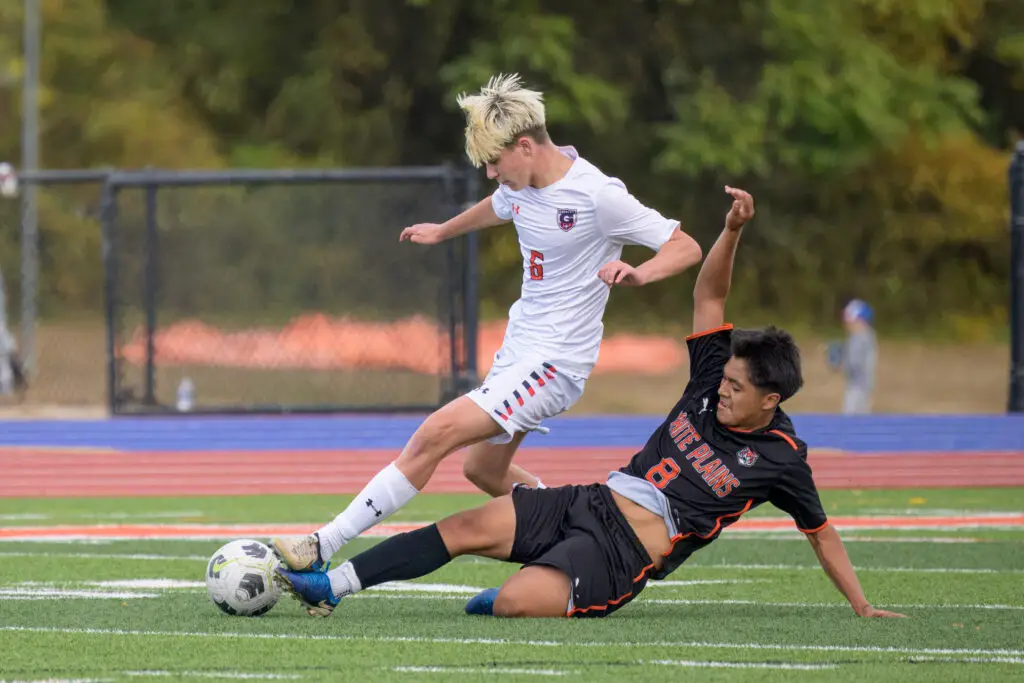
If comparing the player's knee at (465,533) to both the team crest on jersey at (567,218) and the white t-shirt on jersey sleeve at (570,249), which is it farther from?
the team crest on jersey at (567,218)

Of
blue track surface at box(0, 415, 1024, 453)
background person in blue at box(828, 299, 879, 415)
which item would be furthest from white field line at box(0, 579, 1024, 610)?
background person in blue at box(828, 299, 879, 415)

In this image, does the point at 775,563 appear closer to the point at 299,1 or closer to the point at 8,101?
the point at 299,1

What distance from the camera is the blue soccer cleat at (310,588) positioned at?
21.0ft

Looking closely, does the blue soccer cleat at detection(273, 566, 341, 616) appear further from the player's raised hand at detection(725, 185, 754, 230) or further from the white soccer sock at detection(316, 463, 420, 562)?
the player's raised hand at detection(725, 185, 754, 230)

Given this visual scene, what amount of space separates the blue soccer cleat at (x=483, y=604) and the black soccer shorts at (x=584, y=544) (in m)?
0.17

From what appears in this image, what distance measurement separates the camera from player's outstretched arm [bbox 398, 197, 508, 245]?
739 centimetres

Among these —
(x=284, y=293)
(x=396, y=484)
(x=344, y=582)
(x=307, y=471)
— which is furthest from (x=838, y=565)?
(x=284, y=293)

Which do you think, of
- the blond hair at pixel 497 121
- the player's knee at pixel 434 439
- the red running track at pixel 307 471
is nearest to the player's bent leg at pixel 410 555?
the player's knee at pixel 434 439

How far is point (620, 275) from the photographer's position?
638 centimetres

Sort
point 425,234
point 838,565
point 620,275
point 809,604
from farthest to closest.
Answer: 1. point 425,234
2. point 809,604
3. point 838,565
4. point 620,275

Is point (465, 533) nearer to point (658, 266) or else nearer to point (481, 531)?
point (481, 531)

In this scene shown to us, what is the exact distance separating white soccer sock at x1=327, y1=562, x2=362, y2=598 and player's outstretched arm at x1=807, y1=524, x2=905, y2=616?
166 cm

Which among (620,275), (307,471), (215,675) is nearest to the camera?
(215,675)

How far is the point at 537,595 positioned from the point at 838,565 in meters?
1.10
